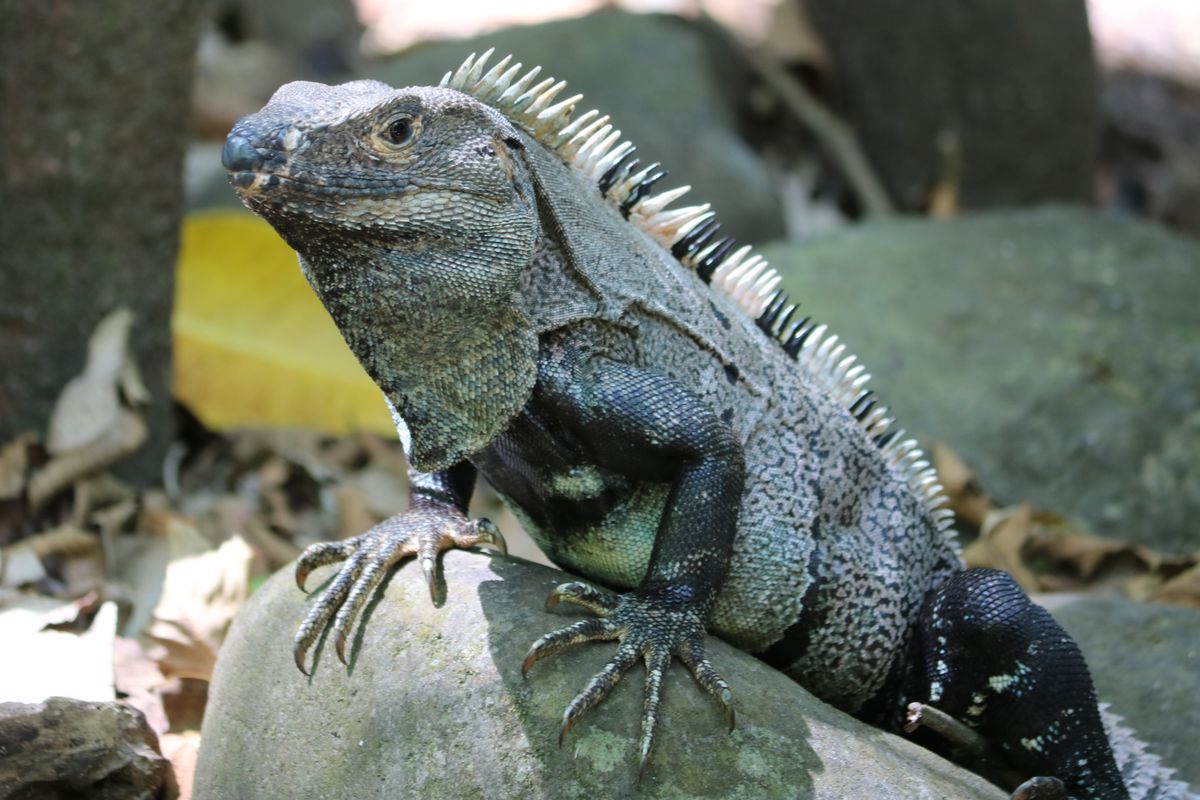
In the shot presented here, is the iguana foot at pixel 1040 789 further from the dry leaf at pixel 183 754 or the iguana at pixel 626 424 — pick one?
the dry leaf at pixel 183 754

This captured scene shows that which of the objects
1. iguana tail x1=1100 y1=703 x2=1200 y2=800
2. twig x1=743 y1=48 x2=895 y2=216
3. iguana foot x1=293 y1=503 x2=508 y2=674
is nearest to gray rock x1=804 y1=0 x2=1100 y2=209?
twig x1=743 y1=48 x2=895 y2=216

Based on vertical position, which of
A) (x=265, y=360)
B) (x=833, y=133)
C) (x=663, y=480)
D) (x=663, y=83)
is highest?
(x=833, y=133)

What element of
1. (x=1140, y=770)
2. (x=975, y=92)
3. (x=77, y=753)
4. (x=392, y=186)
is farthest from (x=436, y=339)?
(x=975, y=92)

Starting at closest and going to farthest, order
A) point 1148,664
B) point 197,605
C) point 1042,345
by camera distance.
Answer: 1. point 1148,664
2. point 197,605
3. point 1042,345

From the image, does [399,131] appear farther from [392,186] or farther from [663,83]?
[663,83]

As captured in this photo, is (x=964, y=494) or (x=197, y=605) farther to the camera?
(x=964, y=494)

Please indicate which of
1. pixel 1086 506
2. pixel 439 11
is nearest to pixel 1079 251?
pixel 1086 506

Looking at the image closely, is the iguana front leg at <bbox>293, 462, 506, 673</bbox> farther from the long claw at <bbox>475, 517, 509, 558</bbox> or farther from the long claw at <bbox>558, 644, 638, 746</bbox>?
the long claw at <bbox>558, 644, 638, 746</bbox>

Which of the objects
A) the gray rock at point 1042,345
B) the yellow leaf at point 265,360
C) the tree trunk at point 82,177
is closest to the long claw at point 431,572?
the tree trunk at point 82,177
